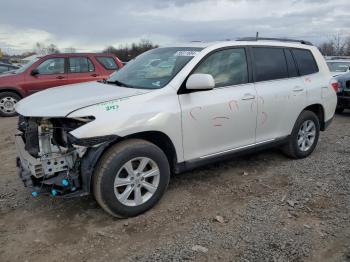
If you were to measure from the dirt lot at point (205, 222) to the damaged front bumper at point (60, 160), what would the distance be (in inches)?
16.9

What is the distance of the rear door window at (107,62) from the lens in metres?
10.2

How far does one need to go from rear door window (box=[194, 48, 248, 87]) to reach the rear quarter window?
121 cm

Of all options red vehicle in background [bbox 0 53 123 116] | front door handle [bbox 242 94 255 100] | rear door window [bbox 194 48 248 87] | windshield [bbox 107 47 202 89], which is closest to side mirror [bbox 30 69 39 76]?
red vehicle in background [bbox 0 53 123 116]

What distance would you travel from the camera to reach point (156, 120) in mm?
3633

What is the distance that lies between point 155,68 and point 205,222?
6.21 feet

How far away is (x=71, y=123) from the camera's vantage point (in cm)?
346

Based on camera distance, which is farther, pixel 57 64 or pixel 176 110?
pixel 57 64

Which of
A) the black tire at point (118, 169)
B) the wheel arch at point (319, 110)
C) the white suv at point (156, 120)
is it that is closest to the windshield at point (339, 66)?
the wheel arch at point (319, 110)

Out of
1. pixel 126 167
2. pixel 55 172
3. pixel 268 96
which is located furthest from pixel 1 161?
pixel 268 96

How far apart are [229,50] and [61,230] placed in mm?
2813

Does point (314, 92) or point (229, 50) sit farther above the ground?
point (229, 50)

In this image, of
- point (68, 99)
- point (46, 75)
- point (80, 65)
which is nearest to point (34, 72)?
point (46, 75)

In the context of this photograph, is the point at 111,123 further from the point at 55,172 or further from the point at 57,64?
the point at 57,64

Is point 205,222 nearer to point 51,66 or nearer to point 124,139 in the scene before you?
point 124,139
